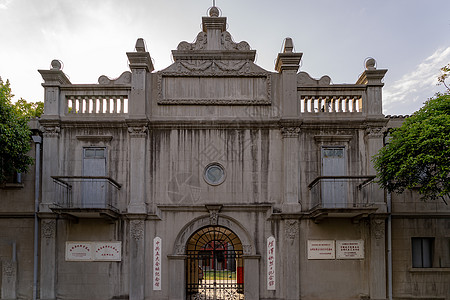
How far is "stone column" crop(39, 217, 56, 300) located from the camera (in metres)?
15.6

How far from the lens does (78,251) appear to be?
627 inches

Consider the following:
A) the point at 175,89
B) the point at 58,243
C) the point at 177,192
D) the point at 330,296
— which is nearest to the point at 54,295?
the point at 58,243

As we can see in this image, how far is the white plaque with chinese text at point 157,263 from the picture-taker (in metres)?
15.8

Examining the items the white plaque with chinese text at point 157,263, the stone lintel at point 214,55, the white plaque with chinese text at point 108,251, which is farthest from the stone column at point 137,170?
the stone lintel at point 214,55

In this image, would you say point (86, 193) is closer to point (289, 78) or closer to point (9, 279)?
point (9, 279)

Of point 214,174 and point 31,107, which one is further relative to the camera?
point 31,107

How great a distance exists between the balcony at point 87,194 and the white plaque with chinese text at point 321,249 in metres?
7.25

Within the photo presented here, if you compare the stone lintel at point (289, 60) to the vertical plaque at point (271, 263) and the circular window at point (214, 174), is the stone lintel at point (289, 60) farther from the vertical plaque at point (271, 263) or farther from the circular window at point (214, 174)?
the vertical plaque at point (271, 263)

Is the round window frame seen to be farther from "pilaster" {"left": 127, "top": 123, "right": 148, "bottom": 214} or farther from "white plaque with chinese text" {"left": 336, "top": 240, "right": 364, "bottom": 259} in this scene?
"white plaque with chinese text" {"left": 336, "top": 240, "right": 364, "bottom": 259}

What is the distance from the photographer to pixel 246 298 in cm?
1555

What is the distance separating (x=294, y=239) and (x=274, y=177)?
7.90ft

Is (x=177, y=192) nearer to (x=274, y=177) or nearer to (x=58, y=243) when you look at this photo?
(x=274, y=177)

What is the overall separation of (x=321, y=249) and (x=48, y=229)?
10110 millimetres

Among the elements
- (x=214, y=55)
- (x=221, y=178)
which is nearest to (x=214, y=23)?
(x=214, y=55)
